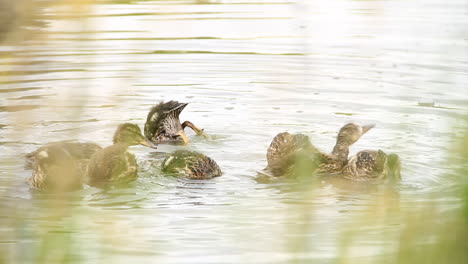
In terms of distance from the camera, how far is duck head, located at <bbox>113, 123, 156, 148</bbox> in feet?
25.2

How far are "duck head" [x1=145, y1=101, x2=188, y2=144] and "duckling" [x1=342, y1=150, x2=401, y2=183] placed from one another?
181cm

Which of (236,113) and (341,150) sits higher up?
(236,113)

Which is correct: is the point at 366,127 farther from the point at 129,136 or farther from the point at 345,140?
the point at 129,136

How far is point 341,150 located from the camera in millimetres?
7523

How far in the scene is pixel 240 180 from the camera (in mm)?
7094

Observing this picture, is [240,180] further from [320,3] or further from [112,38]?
[320,3]

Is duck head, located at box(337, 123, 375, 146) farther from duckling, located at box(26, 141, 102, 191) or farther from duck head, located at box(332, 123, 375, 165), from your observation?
duckling, located at box(26, 141, 102, 191)

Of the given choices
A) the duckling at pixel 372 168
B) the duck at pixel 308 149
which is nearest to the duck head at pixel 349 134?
the duck at pixel 308 149

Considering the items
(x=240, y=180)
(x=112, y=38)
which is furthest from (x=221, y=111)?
(x=112, y=38)

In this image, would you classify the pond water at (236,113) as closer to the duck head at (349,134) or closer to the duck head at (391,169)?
the duck head at (391,169)

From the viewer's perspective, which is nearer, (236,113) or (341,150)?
(341,150)

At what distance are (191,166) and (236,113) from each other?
1.94 metres

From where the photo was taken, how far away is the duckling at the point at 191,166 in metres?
7.09

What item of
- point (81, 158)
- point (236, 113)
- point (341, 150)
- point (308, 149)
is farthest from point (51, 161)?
point (236, 113)
